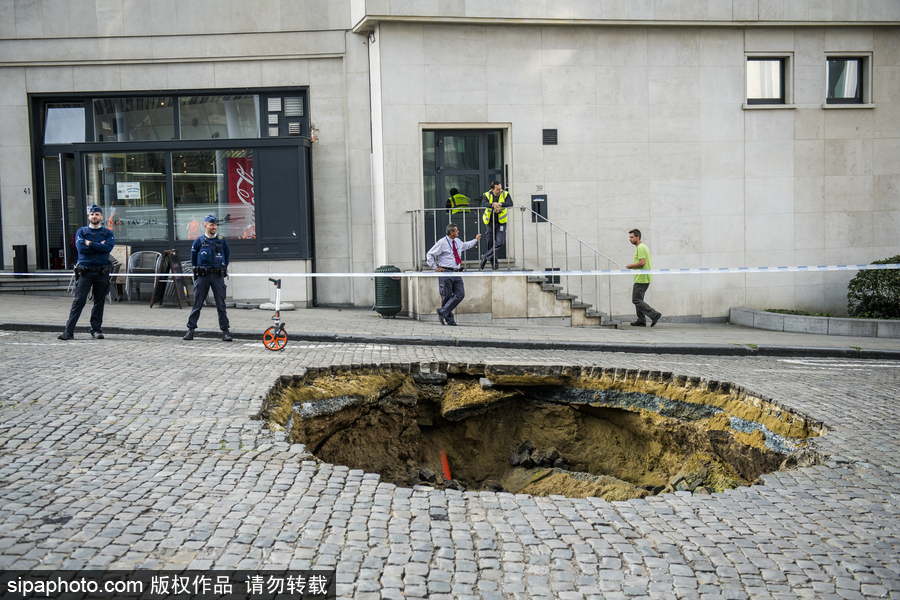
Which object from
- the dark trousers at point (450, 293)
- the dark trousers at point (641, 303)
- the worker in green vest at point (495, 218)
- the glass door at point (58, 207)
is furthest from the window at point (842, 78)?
the glass door at point (58, 207)

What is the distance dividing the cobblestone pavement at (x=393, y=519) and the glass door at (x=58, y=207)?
1112 centimetres

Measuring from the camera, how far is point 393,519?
4.36m

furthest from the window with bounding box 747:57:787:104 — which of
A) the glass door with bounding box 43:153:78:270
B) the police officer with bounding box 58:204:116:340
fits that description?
the glass door with bounding box 43:153:78:270

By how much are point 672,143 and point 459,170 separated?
460 centimetres

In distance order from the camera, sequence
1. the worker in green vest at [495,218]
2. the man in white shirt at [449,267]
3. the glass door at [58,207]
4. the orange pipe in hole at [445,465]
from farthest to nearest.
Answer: the glass door at [58,207] < the worker in green vest at [495,218] < the man in white shirt at [449,267] < the orange pipe in hole at [445,465]

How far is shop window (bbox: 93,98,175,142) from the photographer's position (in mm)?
16562

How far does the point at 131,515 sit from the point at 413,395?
471 centimetres

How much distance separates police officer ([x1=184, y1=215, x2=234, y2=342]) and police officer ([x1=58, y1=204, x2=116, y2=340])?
129 cm

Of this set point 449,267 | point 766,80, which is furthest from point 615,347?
point 766,80

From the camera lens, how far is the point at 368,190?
16531mm

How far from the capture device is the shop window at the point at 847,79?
1653 centimetres

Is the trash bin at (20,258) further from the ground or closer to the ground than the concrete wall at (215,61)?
closer to the ground

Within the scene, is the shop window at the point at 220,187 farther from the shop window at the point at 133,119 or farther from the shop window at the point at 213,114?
the shop window at the point at 133,119

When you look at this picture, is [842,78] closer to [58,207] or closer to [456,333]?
[456,333]
